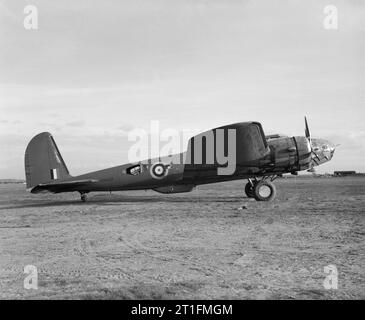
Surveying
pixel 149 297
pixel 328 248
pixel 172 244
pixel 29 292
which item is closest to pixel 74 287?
pixel 29 292

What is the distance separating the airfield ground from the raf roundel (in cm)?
524

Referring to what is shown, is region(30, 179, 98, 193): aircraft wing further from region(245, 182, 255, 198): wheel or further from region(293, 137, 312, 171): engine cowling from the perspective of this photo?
region(293, 137, 312, 171): engine cowling

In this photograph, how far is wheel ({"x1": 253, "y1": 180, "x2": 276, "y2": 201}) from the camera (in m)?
17.3

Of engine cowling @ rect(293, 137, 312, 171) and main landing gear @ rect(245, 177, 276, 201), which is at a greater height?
engine cowling @ rect(293, 137, 312, 171)

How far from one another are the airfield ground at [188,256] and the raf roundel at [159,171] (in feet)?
17.2

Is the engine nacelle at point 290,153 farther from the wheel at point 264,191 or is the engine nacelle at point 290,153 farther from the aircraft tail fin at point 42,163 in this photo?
the aircraft tail fin at point 42,163

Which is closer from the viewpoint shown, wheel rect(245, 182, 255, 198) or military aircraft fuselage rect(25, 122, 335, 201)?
military aircraft fuselage rect(25, 122, 335, 201)

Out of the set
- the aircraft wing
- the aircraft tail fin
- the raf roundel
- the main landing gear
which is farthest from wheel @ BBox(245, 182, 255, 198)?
the aircraft tail fin

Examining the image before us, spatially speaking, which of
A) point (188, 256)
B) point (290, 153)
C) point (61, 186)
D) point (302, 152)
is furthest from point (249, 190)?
point (188, 256)

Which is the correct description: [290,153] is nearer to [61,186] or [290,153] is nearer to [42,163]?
[61,186]

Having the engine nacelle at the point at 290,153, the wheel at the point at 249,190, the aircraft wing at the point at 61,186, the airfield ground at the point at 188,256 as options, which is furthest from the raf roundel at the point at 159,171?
the airfield ground at the point at 188,256

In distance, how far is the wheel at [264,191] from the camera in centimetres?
1728

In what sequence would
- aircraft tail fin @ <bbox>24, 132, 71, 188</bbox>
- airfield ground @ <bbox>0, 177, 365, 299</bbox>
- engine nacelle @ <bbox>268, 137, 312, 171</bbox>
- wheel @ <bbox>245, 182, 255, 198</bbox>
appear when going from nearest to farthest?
airfield ground @ <bbox>0, 177, 365, 299</bbox> < engine nacelle @ <bbox>268, 137, 312, 171</bbox> < aircraft tail fin @ <bbox>24, 132, 71, 188</bbox> < wheel @ <bbox>245, 182, 255, 198</bbox>
